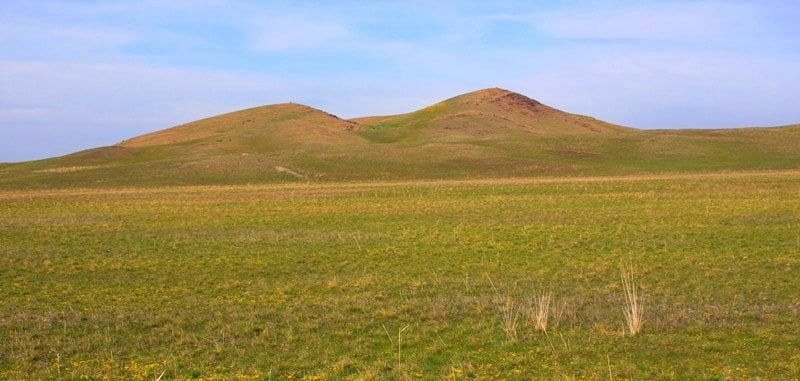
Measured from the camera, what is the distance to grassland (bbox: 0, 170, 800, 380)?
9234mm

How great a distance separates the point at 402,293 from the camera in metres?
13.9

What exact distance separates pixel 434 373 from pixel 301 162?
62.3m

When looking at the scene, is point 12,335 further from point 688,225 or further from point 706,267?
point 688,225

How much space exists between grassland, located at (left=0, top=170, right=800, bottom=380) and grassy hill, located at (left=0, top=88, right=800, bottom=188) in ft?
109

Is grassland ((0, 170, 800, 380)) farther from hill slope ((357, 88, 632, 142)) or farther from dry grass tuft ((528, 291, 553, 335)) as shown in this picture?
hill slope ((357, 88, 632, 142))

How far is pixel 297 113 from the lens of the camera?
116750mm

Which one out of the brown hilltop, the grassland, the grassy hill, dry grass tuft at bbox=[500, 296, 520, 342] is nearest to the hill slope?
the grassy hill

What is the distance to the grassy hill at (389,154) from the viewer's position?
2479 inches

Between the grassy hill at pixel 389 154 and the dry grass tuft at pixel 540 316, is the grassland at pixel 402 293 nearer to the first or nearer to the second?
the dry grass tuft at pixel 540 316

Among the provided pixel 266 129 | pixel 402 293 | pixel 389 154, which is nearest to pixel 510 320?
pixel 402 293

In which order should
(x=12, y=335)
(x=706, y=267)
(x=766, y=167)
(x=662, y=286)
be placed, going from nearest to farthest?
(x=12, y=335) < (x=662, y=286) < (x=706, y=267) < (x=766, y=167)

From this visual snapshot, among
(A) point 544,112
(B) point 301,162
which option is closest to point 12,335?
(B) point 301,162

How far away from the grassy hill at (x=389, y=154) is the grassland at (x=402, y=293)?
3320 centimetres

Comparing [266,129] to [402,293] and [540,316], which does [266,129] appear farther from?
[540,316]
